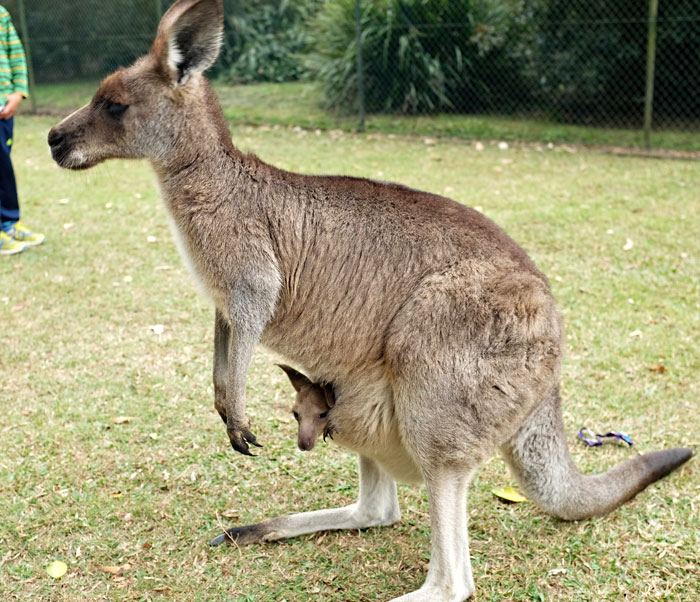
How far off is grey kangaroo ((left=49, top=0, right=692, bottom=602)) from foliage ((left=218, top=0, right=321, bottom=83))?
10135mm

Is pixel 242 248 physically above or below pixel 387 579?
above

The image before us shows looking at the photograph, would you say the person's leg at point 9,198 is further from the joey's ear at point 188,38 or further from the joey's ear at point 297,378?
the joey's ear at point 297,378

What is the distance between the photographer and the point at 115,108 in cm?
275

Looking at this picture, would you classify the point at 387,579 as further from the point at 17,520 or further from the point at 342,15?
the point at 342,15

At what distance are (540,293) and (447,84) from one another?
28.2 ft

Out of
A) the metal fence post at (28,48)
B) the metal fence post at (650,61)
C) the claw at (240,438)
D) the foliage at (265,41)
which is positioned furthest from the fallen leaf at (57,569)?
the metal fence post at (28,48)

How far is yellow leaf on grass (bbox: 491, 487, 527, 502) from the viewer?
3.19 m

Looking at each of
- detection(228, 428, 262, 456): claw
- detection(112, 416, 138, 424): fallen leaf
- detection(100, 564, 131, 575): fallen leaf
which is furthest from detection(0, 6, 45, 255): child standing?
detection(228, 428, 262, 456): claw

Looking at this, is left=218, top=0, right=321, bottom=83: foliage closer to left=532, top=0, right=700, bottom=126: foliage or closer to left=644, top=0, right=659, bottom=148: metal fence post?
left=532, top=0, right=700, bottom=126: foliage

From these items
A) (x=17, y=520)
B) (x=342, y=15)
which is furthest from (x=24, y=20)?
(x=17, y=520)

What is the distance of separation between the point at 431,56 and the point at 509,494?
8.33 m

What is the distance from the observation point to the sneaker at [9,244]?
593 centimetres

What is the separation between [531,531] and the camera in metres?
3.00

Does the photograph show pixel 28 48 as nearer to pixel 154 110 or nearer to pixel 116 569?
pixel 154 110
